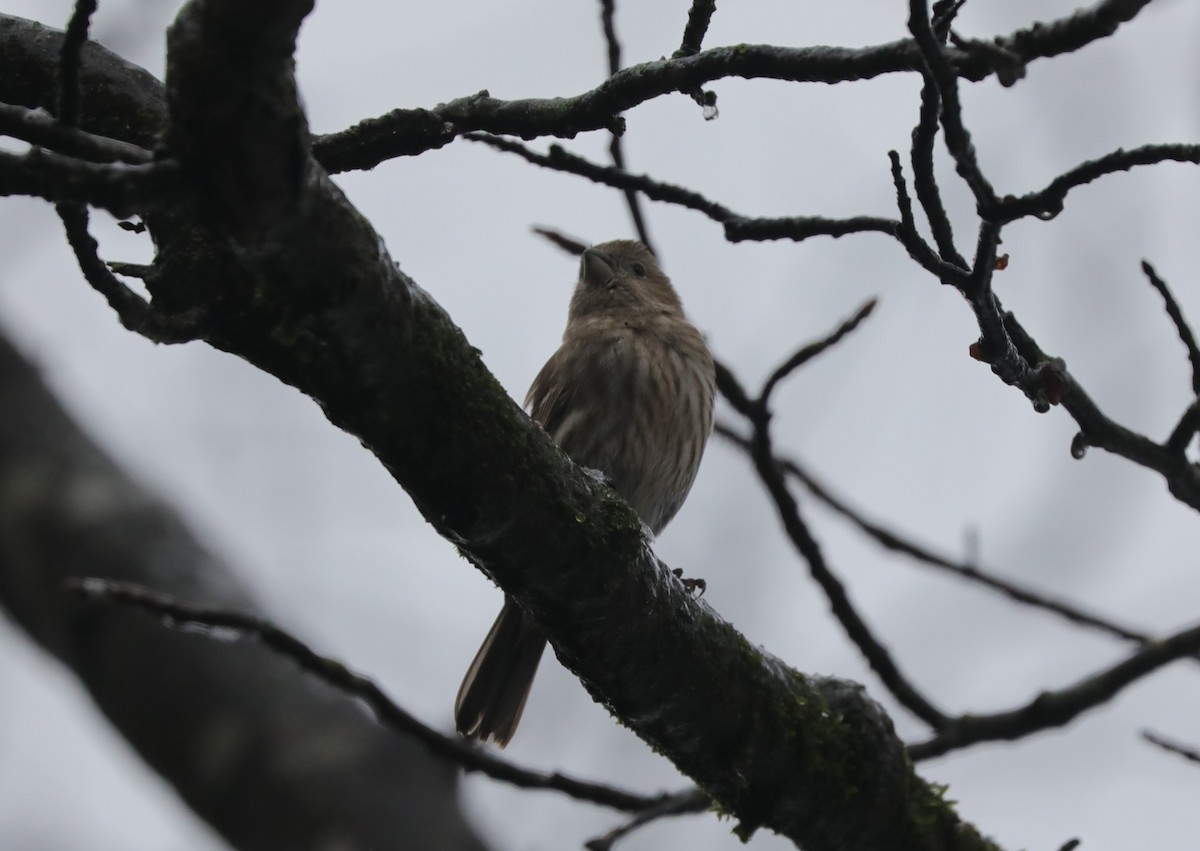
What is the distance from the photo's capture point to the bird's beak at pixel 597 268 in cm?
616

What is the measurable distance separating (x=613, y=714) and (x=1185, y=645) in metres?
1.15

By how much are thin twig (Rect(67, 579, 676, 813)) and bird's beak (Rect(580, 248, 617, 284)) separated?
133 inches

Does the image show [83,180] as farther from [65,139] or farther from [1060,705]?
[1060,705]

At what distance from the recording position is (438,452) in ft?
7.02

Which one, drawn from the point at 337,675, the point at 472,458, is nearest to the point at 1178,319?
the point at 472,458

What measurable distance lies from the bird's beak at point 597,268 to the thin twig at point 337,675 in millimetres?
3382

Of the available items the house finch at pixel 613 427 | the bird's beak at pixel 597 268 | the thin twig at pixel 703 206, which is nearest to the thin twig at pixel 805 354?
the thin twig at pixel 703 206

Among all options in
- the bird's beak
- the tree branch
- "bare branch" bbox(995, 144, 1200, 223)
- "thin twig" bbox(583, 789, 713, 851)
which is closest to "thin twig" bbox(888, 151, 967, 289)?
"bare branch" bbox(995, 144, 1200, 223)

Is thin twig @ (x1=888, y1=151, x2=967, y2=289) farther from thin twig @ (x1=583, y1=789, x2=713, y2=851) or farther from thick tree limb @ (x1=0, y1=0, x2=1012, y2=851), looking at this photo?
thin twig @ (x1=583, y1=789, x2=713, y2=851)

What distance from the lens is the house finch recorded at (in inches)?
181

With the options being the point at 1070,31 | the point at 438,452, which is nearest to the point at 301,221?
the point at 438,452

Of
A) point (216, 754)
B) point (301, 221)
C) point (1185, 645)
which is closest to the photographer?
point (301, 221)

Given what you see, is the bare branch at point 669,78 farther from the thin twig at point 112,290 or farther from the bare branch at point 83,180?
the bare branch at point 83,180

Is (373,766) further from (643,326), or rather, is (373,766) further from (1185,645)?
(1185,645)
